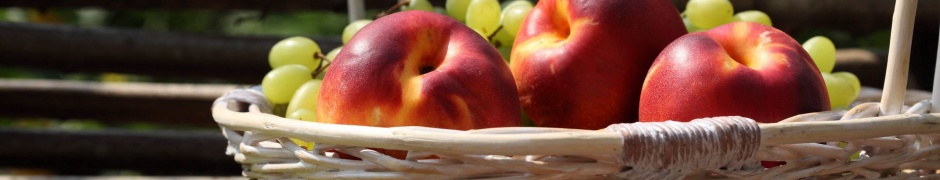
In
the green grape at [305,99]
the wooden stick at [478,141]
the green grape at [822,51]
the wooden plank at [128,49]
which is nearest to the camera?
the wooden stick at [478,141]

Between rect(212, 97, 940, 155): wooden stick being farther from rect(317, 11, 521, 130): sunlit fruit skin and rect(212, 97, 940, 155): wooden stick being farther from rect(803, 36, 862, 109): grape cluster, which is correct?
rect(803, 36, 862, 109): grape cluster

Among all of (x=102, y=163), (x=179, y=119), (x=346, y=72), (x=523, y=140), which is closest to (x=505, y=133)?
(x=523, y=140)

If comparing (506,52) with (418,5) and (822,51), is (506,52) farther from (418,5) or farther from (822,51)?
(822,51)

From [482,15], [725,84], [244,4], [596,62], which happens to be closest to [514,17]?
[482,15]

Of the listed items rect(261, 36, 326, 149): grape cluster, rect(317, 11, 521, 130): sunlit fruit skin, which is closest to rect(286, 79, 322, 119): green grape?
rect(261, 36, 326, 149): grape cluster

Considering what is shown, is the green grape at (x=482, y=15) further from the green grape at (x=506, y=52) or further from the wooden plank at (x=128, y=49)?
the wooden plank at (x=128, y=49)

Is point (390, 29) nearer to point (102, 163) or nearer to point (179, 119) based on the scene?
point (179, 119)

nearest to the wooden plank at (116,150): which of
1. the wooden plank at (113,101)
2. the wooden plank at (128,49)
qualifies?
the wooden plank at (113,101)
